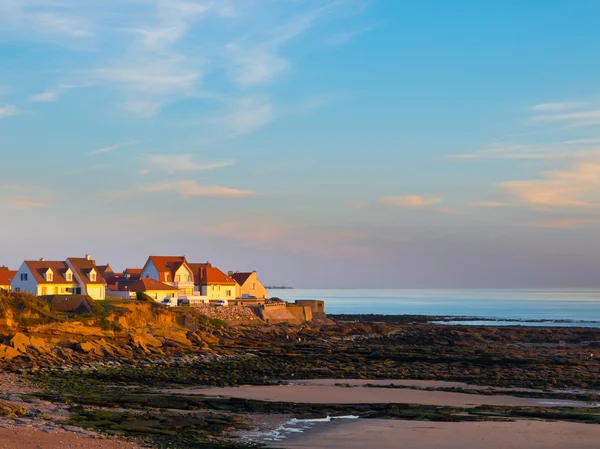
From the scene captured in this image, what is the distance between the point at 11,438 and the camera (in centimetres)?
1864

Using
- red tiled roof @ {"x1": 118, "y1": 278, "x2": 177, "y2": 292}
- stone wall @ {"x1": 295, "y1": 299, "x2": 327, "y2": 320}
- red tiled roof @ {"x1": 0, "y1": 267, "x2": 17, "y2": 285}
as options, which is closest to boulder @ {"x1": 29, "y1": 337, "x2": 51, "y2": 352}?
red tiled roof @ {"x1": 118, "y1": 278, "x2": 177, "y2": 292}

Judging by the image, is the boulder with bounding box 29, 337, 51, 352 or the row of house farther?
the row of house

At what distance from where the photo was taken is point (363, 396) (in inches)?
1206

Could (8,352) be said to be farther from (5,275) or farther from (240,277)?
(240,277)

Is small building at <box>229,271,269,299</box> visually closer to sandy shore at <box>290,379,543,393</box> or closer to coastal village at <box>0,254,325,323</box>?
coastal village at <box>0,254,325,323</box>

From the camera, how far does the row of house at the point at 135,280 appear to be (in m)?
73.4

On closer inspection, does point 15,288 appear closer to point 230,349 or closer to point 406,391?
point 230,349

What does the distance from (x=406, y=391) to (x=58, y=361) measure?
59.8ft

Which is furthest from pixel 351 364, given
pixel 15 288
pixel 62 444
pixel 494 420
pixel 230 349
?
pixel 15 288

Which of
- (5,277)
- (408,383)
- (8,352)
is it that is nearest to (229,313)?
(5,277)

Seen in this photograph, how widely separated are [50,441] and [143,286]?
198ft

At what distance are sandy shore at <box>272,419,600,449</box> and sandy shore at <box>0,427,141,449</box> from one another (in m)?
4.35

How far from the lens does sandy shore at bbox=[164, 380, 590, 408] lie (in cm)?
2881

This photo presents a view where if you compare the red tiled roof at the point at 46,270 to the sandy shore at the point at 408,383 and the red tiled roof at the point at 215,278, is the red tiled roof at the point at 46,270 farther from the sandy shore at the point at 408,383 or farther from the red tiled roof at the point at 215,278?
the sandy shore at the point at 408,383
